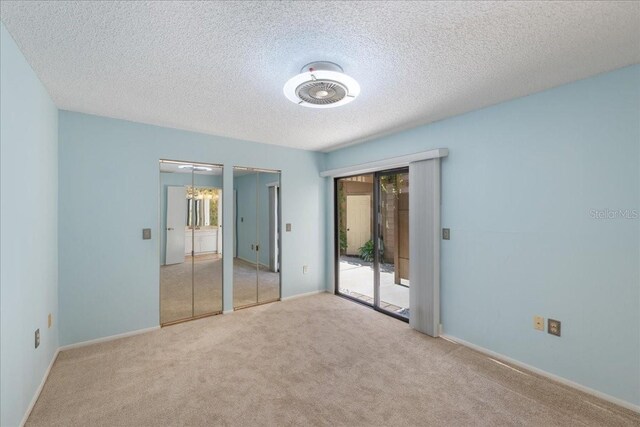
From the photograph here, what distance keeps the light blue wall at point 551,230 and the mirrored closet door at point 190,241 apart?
2.87m

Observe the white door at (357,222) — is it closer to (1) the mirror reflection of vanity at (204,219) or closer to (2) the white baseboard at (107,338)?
(1) the mirror reflection of vanity at (204,219)

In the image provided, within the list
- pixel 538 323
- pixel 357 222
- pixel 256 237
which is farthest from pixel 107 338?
pixel 538 323

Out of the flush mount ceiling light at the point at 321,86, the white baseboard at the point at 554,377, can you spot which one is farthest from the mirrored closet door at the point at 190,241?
the white baseboard at the point at 554,377

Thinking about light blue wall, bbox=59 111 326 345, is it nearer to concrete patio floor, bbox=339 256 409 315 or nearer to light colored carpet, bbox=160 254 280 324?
light colored carpet, bbox=160 254 280 324

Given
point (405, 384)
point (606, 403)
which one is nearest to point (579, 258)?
point (606, 403)

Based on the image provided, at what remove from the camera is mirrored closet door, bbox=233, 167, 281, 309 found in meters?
3.94

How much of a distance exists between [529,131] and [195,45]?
272 centimetres

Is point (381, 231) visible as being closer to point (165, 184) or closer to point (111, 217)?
point (165, 184)

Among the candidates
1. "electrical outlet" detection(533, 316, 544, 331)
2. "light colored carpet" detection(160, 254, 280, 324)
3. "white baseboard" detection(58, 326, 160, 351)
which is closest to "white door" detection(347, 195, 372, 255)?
"light colored carpet" detection(160, 254, 280, 324)

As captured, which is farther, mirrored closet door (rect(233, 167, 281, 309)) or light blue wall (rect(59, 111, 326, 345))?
mirrored closet door (rect(233, 167, 281, 309))

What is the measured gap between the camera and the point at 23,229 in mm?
1850

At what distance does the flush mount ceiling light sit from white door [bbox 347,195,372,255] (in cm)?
262

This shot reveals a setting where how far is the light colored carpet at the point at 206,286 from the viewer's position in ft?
11.1

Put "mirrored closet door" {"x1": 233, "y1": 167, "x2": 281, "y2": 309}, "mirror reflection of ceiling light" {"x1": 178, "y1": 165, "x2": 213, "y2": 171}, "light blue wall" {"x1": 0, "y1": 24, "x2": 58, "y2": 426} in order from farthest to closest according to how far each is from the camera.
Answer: "mirrored closet door" {"x1": 233, "y1": 167, "x2": 281, "y2": 309} < "mirror reflection of ceiling light" {"x1": 178, "y1": 165, "x2": 213, "y2": 171} < "light blue wall" {"x1": 0, "y1": 24, "x2": 58, "y2": 426}
